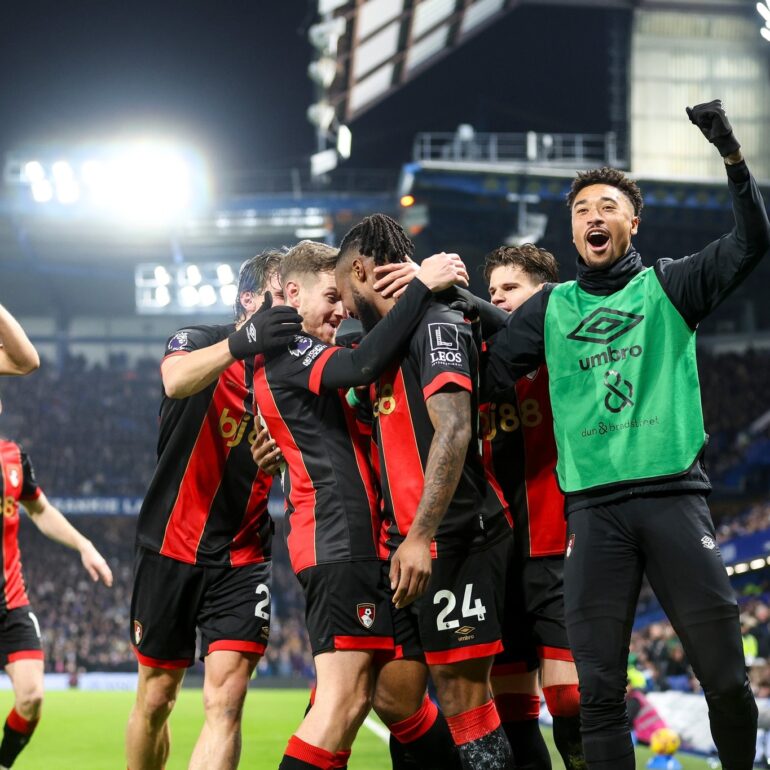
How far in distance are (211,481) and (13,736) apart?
10.9 feet

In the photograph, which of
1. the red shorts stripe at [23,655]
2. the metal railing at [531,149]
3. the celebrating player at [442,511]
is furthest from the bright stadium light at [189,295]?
the celebrating player at [442,511]

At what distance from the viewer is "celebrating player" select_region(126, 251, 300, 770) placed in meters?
4.93

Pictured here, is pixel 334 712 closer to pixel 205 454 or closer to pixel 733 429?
pixel 205 454

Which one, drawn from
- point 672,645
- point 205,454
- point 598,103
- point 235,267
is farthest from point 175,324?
point 205,454

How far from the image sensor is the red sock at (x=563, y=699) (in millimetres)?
4496

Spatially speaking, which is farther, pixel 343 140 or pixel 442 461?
pixel 343 140

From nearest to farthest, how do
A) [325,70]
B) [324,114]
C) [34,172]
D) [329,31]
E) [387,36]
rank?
[329,31], [387,36], [325,70], [324,114], [34,172]

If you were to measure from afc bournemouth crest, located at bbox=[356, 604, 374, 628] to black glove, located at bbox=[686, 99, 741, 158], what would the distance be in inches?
80.5

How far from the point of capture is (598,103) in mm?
28984

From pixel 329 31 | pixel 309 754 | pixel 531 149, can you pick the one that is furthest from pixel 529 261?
pixel 531 149

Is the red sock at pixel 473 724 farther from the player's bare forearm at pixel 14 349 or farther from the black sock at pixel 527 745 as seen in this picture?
the player's bare forearm at pixel 14 349

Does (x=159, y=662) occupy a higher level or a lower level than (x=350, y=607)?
lower

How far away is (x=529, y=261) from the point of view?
506 centimetres

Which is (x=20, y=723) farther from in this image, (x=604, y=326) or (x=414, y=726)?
(x=604, y=326)
